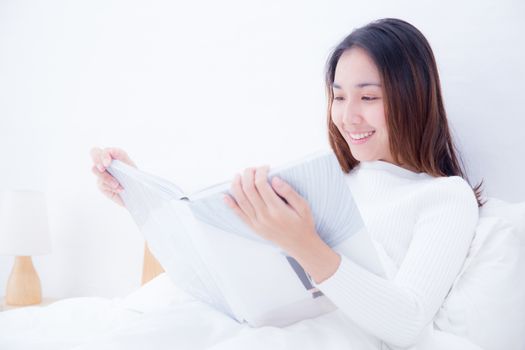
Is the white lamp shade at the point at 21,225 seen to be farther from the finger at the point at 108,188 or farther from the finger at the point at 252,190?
the finger at the point at 252,190

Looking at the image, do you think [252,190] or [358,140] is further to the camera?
[358,140]

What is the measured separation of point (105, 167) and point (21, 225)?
1212 mm

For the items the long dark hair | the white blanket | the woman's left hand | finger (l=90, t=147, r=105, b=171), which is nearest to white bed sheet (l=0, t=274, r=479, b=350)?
the white blanket

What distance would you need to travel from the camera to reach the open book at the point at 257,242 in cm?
63

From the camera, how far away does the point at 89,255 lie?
2.05 meters

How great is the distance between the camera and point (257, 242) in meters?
0.69

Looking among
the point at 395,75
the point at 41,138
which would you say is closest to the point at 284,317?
the point at 395,75

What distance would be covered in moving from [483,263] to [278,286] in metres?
0.42

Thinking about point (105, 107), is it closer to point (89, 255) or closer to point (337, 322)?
point (89, 255)

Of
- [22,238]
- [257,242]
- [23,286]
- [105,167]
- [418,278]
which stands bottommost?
[23,286]

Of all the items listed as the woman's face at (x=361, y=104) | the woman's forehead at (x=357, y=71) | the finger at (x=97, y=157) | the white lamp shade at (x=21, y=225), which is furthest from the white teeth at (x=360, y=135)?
the white lamp shade at (x=21, y=225)

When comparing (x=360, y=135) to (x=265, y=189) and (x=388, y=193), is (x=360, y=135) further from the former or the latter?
(x=265, y=189)

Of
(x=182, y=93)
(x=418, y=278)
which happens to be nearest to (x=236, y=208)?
(x=418, y=278)

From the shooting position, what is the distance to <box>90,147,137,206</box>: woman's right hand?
0.88m
